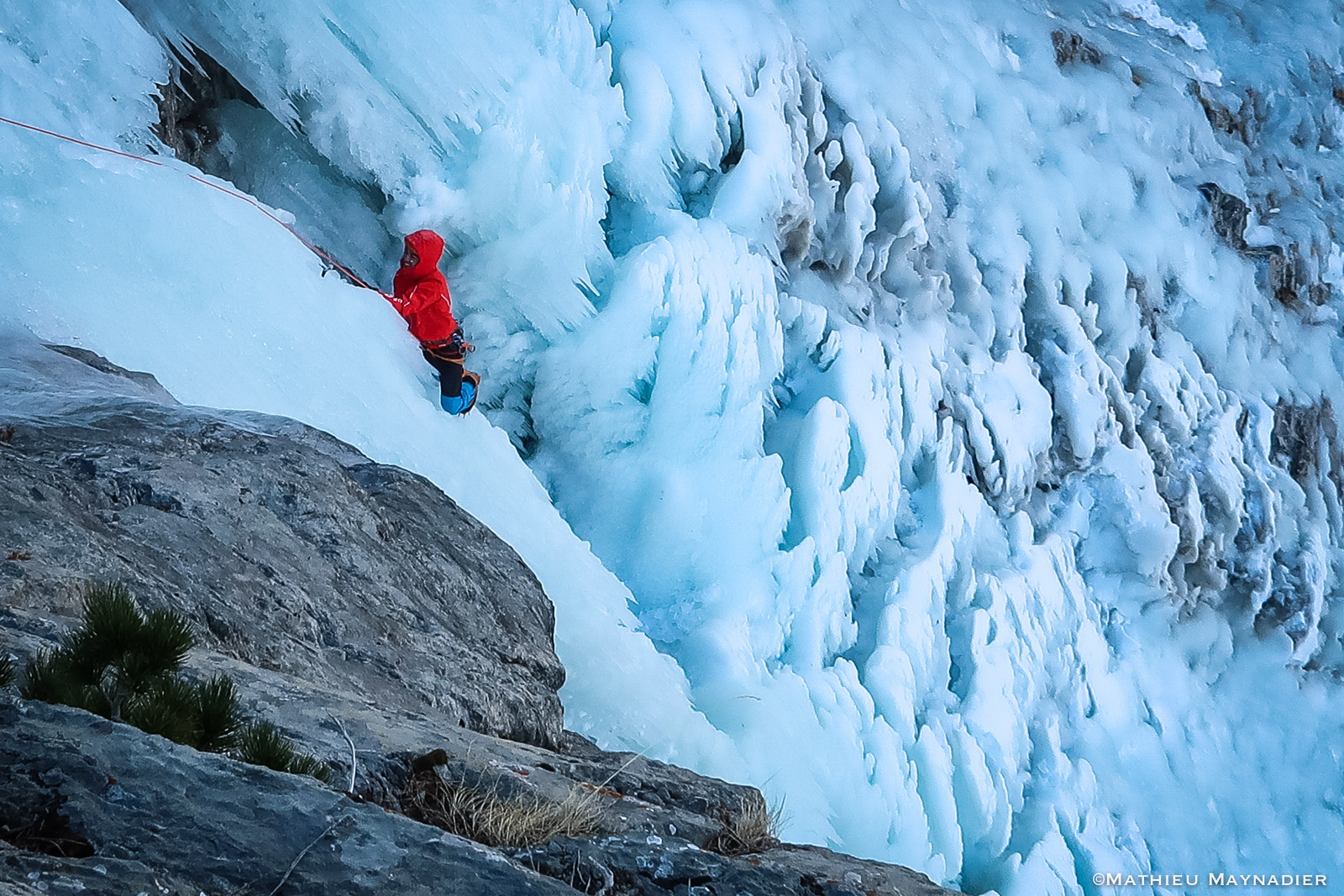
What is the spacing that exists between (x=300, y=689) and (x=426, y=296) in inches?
125

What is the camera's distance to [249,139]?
5652 mm

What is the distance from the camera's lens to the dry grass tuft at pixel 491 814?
1.71 m

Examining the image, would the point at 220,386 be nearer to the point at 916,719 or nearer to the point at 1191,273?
the point at 916,719

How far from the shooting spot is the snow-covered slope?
4.44m

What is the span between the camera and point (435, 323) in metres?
5.00

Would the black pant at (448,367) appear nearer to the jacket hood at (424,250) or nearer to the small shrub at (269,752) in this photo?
the jacket hood at (424,250)

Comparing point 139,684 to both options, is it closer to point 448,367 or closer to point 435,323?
point 448,367

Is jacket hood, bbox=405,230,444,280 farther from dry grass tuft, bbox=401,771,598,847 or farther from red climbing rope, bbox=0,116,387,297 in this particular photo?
dry grass tuft, bbox=401,771,598,847

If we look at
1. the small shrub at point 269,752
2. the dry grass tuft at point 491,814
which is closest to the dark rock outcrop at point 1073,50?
the dry grass tuft at point 491,814

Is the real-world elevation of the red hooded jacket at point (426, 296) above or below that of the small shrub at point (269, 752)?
below

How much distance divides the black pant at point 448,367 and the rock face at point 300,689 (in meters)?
1.51

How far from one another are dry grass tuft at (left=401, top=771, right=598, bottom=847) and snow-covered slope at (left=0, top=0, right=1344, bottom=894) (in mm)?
2344

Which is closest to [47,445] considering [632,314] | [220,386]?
[220,386]

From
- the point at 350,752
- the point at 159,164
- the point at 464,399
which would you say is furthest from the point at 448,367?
the point at 350,752
